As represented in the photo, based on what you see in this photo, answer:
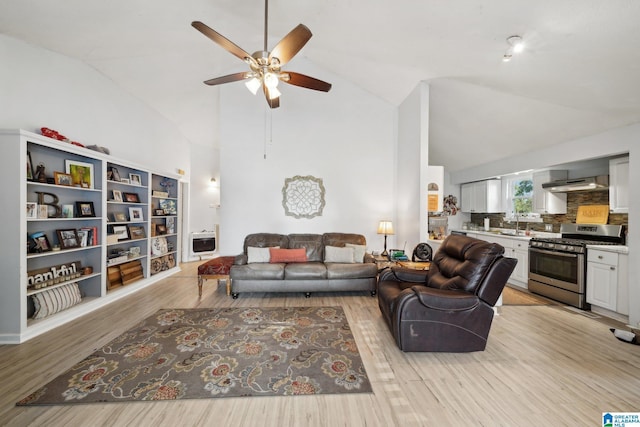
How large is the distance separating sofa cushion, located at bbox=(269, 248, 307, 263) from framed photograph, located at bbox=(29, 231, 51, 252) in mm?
2662

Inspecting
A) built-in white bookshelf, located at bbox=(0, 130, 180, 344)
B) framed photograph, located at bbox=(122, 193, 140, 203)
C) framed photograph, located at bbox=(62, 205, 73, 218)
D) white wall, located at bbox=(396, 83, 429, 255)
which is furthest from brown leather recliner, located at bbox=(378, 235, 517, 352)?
framed photograph, located at bbox=(122, 193, 140, 203)

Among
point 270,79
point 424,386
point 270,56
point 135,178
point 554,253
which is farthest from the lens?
point 135,178

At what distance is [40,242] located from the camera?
9.23 ft

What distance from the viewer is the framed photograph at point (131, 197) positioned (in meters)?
4.21

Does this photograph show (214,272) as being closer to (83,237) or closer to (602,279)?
(83,237)

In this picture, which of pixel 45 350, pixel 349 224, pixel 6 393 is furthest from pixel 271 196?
pixel 6 393

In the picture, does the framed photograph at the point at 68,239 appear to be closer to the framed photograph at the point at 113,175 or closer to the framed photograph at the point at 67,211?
the framed photograph at the point at 67,211

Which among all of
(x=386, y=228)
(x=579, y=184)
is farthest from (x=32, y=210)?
(x=579, y=184)

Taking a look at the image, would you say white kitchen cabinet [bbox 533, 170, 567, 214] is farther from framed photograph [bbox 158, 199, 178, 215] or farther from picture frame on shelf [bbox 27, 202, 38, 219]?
picture frame on shelf [bbox 27, 202, 38, 219]

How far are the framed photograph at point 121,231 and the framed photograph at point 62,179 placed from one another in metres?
1.09

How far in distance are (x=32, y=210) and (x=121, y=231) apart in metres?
1.44

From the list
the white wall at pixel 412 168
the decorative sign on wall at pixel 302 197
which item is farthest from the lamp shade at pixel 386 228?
the decorative sign on wall at pixel 302 197

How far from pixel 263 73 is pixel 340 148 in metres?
2.78

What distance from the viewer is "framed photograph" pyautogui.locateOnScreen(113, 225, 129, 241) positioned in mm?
3989
